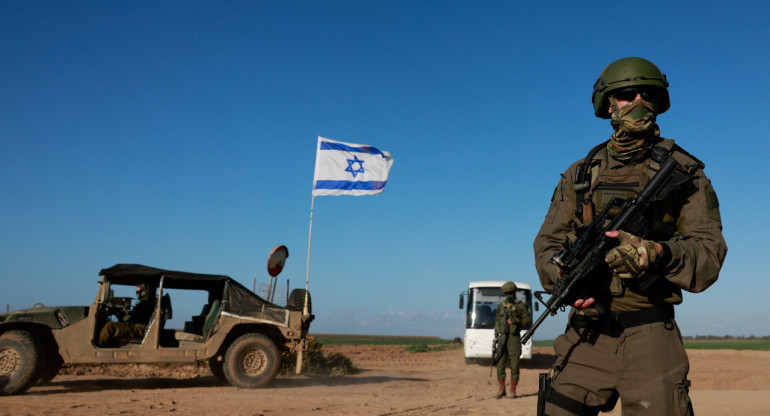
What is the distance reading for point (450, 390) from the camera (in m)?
11.1

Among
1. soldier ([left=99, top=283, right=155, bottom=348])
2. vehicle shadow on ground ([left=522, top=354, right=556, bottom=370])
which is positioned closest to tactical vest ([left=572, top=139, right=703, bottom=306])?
soldier ([left=99, top=283, right=155, bottom=348])

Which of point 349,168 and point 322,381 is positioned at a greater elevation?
point 349,168

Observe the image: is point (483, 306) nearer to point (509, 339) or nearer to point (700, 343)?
point (509, 339)

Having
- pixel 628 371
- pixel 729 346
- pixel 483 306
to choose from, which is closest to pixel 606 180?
pixel 628 371

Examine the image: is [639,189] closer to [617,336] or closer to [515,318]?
[617,336]

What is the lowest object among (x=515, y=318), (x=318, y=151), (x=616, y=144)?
(x=515, y=318)

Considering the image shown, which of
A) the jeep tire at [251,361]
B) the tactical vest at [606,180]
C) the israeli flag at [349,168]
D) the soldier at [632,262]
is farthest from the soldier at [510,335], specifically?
the tactical vest at [606,180]

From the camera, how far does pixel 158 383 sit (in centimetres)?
1145

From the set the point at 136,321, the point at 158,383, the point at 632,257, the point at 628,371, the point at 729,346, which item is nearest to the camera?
the point at 632,257

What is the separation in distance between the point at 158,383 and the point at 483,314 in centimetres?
1106

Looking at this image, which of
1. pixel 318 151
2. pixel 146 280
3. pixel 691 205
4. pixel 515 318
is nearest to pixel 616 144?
pixel 691 205

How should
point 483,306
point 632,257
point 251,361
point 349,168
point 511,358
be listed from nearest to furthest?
point 632,257 < point 511,358 < point 251,361 < point 349,168 < point 483,306

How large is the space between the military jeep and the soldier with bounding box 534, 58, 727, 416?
27.2ft

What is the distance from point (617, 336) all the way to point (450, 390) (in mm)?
8994
